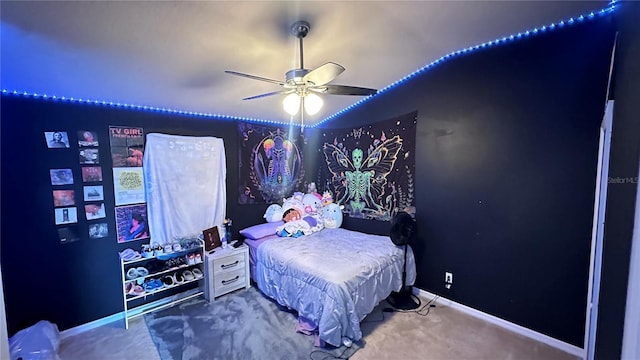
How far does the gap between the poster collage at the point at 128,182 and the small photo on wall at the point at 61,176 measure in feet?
1.07

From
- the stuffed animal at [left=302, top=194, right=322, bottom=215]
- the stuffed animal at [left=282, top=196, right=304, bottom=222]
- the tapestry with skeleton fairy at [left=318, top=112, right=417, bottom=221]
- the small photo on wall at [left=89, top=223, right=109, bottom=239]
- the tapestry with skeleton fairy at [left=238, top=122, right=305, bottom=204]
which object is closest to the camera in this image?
the small photo on wall at [left=89, top=223, right=109, bottom=239]

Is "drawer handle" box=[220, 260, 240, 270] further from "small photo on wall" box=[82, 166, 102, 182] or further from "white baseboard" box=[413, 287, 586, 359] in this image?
"white baseboard" box=[413, 287, 586, 359]

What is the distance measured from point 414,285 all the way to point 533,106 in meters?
2.24

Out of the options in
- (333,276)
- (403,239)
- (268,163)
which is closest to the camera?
(333,276)

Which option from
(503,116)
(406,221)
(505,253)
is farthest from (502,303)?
(503,116)

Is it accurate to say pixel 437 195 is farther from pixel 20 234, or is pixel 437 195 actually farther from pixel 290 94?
pixel 20 234

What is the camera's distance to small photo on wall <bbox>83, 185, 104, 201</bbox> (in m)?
2.47

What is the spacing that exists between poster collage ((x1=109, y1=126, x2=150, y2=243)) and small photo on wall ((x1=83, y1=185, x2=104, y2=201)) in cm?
11

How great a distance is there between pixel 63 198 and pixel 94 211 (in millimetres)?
254

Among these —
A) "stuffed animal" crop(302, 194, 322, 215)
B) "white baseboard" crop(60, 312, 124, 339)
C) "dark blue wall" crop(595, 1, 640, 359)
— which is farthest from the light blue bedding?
"dark blue wall" crop(595, 1, 640, 359)

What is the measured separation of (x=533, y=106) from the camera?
2.33 meters

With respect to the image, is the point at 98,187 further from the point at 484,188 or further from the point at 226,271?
the point at 484,188

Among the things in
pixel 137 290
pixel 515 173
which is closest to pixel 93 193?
pixel 137 290

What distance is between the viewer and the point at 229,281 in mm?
3096
